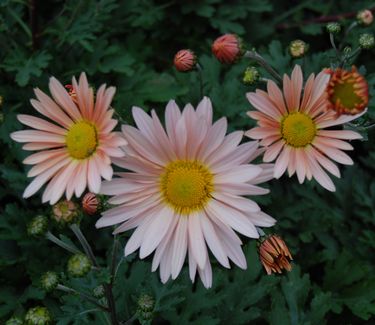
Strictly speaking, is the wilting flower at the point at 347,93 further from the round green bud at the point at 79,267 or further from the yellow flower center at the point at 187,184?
the round green bud at the point at 79,267

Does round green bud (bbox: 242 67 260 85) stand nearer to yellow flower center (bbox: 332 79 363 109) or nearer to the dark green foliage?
the dark green foliage

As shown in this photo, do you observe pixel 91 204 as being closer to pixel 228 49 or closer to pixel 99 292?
pixel 99 292

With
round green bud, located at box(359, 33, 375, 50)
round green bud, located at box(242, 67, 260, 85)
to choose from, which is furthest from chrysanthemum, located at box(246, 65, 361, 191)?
round green bud, located at box(359, 33, 375, 50)

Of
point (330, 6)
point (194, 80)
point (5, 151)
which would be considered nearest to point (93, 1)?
point (194, 80)

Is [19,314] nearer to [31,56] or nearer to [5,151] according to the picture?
[5,151]

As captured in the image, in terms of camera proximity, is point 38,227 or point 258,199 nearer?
point 38,227

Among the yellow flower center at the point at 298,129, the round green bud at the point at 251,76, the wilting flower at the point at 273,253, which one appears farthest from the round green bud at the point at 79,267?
the round green bud at the point at 251,76

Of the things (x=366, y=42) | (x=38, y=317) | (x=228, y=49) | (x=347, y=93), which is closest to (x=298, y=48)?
(x=366, y=42)
